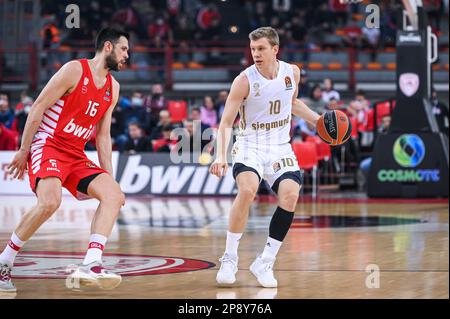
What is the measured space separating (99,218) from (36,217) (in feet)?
1.67

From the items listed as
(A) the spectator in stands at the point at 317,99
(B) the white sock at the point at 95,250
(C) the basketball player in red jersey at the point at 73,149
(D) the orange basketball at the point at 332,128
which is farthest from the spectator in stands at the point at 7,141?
(B) the white sock at the point at 95,250

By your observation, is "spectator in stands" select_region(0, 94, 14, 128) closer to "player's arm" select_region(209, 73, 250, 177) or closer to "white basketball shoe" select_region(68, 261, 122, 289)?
"player's arm" select_region(209, 73, 250, 177)

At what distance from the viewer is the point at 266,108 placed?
29.7 ft

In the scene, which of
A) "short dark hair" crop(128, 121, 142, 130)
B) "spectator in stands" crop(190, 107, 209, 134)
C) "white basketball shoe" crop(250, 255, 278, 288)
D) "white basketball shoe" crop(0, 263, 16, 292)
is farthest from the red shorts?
"short dark hair" crop(128, 121, 142, 130)

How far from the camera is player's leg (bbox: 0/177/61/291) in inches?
321

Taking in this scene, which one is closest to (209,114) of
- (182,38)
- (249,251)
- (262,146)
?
(182,38)

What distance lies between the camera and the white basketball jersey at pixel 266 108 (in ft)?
29.6

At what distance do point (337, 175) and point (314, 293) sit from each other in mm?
14200

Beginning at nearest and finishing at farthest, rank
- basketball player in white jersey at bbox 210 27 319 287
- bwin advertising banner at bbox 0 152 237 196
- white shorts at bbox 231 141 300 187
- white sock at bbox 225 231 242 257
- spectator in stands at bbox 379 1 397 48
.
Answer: basketball player in white jersey at bbox 210 27 319 287
white sock at bbox 225 231 242 257
white shorts at bbox 231 141 300 187
bwin advertising banner at bbox 0 152 237 196
spectator in stands at bbox 379 1 397 48

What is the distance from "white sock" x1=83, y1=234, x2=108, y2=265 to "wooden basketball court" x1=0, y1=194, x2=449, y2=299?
269 mm

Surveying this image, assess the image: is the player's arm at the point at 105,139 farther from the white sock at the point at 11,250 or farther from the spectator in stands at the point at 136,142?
the spectator in stands at the point at 136,142

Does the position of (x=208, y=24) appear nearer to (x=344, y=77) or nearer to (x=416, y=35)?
(x=344, y=77)

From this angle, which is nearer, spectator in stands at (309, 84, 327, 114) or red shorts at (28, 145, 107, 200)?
red shorts at (28, 145, 107, 200)

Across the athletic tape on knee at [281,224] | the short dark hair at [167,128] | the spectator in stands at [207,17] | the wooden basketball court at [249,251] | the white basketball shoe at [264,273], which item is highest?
the spectator in stands at [207,17]
